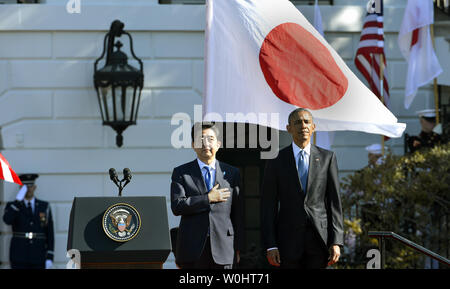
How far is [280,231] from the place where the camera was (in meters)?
6.17

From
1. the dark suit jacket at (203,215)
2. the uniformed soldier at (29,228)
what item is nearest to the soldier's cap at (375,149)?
the uniformed soldier at (29,228)

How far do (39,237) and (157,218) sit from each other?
5.95 metres

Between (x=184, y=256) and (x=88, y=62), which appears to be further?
(x=88, y=62)

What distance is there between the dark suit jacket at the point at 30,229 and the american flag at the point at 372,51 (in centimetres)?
435

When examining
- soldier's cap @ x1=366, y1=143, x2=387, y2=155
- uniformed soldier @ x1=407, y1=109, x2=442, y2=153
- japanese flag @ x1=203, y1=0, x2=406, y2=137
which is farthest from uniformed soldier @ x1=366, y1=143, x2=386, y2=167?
japanese flag @ x1=203, y1=0, x2=406, y2=137

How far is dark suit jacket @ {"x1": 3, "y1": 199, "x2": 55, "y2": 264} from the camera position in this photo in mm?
10625

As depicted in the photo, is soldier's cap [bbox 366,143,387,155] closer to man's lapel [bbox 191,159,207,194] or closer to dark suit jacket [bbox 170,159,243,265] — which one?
dark suit jacket [bbox 170,159,243,265]

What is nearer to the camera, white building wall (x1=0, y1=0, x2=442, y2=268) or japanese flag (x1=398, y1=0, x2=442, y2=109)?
japanese flag (x1=398, y1=0, x2=442, y2=109)

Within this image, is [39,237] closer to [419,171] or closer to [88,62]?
[88,62]

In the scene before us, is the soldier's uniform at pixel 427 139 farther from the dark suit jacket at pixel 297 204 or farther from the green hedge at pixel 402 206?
the dark suit jacket at pixel 297 204

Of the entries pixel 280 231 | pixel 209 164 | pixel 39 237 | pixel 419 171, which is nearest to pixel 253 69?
pixel 209 164

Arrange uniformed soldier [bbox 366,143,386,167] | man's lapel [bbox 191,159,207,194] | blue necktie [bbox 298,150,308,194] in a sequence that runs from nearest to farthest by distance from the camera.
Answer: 1. blue necktie [bbox 298,150,308,194]
2. man's lapel [bbox 191,159,207,194]
3. uniformed soldier [bbox 366,143,386,167]

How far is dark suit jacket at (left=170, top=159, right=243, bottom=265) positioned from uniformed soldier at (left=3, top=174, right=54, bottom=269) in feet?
15.4

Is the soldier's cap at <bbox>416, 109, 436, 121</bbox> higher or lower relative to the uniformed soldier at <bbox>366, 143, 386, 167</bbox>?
higher
